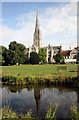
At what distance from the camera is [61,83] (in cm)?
1267

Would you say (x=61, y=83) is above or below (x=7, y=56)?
below

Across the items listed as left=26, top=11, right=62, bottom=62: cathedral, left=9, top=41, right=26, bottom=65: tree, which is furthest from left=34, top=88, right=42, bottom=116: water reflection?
left=26, top=11, right=62, bottom=62: cathedral

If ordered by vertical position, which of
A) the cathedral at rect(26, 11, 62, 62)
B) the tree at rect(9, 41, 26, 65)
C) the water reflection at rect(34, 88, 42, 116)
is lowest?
the water reflection at rect(34, 88, 42, 116)

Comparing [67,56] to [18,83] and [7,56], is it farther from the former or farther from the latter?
[18,83]

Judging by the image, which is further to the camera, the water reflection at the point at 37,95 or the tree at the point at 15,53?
the tree at the point at 15,53

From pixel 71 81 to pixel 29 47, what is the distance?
79.1 meters

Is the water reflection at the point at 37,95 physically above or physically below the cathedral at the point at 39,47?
below

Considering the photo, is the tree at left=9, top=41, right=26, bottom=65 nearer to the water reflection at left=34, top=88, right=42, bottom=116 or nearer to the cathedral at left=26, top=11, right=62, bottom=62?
the water reflection at left=34, top=88, right=42, bottom=116

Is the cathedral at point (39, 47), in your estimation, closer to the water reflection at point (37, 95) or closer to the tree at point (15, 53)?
the tree at point (15, 53)

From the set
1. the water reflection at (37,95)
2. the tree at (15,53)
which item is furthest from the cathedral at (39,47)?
the water reflection at (37,95)

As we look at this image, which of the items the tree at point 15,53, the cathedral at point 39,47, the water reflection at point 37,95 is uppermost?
the cathedral at point 39,47

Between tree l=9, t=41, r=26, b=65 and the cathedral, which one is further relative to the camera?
the cathedral

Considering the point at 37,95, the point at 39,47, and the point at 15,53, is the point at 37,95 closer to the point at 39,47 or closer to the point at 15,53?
the point at 15,53

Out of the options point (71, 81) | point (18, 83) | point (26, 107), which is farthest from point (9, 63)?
point (26, 107)
